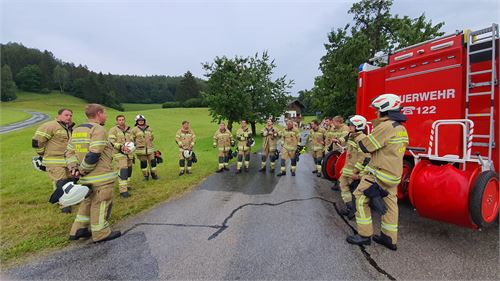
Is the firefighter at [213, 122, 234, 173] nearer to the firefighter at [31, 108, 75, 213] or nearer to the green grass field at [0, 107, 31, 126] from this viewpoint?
the firefighter at [31, 108, 75, 213]

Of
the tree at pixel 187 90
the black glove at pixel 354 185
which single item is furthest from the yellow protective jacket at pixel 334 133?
the tree at pixel 187 90

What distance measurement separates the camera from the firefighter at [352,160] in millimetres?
4449

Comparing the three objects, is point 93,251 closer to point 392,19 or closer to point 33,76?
point 392,19

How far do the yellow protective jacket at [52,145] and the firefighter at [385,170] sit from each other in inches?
215

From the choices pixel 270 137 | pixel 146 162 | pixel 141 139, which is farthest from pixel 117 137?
pixel 270 137

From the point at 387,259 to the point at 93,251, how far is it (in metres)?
3.77

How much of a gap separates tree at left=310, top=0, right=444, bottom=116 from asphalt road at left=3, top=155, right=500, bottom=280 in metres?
11.7

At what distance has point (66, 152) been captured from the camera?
506 centimetres

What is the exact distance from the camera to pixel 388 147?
129 inches

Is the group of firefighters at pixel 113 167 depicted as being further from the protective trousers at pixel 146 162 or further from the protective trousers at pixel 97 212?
the protective trousers at pixel 146 162

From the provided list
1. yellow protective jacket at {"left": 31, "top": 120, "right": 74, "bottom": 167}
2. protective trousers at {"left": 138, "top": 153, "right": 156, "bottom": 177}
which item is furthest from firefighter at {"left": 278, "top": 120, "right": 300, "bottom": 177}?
yellow protective jacket at {"left": 31, "top": 120, "right": 74, "bottom": 167}

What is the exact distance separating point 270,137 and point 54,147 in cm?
598

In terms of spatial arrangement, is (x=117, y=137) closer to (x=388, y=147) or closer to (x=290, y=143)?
(x=290, y=143)

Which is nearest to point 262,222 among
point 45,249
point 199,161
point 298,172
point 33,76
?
point 45,249
